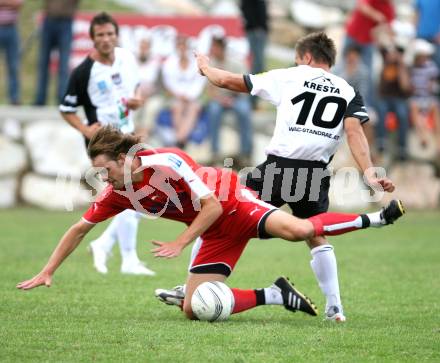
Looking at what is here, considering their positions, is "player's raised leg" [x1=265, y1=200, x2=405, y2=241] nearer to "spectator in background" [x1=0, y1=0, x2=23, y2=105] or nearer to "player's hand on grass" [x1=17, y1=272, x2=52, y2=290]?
"player's hand on grass" [x1=17, y1=272, x2=52, y2=290]

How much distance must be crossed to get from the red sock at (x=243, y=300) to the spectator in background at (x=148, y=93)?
915 cm

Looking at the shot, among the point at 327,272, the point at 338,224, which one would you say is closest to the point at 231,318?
the point at 327,272

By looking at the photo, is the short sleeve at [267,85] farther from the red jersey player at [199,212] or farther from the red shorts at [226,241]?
the red shorts at [226,241]

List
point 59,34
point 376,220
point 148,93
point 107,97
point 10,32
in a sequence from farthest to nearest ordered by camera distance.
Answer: point 148,93 → point 10,32 → point 59,34 → point 107,97 → point 376,220

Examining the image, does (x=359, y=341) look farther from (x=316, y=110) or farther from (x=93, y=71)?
(x=93, y=71)

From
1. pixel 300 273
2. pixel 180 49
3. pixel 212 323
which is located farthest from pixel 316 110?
pixel 180 49

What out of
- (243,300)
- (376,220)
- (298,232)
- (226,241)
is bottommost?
(243,300)

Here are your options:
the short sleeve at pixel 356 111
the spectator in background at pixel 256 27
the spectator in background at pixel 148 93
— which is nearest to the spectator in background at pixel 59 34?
the spectator in background at pixel 148 93

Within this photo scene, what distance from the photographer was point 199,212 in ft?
22.0

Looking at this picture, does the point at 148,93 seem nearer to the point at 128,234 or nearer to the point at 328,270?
the point at 128,234

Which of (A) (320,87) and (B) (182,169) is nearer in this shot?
(B) (182,169)

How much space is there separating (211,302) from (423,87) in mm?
10338

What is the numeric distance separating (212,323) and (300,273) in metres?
3.01

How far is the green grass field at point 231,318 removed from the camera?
18.9 ft
